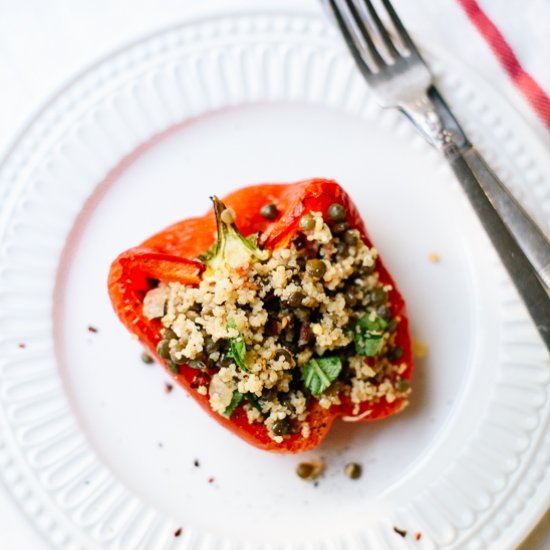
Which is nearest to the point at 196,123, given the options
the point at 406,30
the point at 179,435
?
the point at 406,30

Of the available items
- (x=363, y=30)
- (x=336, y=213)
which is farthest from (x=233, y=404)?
(x=363, y=30)

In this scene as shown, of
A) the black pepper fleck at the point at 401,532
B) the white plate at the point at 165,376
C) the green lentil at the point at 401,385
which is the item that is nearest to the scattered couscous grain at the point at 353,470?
the white plate at the point at 165,376

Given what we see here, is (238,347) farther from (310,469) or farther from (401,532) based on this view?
(401,532)

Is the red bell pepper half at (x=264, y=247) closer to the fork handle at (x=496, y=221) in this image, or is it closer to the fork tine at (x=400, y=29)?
the fork handle at (x=496, y=221)

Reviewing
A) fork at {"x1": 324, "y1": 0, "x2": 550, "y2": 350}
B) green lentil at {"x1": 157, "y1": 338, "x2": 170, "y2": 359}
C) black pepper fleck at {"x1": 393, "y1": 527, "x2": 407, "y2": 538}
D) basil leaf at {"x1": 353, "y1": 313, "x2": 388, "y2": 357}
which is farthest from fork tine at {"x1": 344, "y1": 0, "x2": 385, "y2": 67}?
black pepper fleck at {"x1": 393, "y1": 527, "x2": 407, "y2": 538}

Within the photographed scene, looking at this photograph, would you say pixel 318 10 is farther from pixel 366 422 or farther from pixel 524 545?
pixel 524 545

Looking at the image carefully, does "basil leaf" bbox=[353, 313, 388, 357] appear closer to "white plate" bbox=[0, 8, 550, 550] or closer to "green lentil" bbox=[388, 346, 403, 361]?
"green lentil" bbox=[388, 346, 403, 361]

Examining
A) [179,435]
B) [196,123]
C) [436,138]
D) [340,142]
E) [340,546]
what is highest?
A: [196,123]
